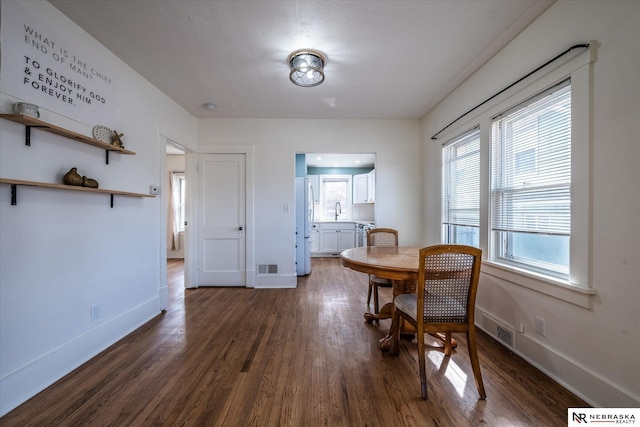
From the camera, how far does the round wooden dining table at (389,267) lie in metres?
1.90

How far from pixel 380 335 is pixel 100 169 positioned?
9.09 ft

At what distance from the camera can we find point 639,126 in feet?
4.71

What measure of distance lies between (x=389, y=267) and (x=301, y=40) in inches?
75.0

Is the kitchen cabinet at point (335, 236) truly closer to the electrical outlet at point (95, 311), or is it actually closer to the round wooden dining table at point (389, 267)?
the round wooden dining table at point (389, 267)

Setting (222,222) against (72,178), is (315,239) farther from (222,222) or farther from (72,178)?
(72,178)

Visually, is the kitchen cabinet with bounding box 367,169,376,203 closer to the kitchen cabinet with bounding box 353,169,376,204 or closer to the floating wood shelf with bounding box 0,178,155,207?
the kitchen cabinet with bounding box 353,169,376,204

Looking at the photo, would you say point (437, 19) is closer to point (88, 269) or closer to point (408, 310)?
point (408, 310)

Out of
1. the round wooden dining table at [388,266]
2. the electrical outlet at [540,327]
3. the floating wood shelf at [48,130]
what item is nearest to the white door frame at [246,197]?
the floating wood shelf at [48,130]

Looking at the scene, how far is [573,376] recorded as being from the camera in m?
1.71

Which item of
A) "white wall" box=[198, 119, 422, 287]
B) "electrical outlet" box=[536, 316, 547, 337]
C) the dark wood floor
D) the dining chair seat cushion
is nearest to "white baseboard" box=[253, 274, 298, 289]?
"white wall" box=[198, 119, 422, 287]

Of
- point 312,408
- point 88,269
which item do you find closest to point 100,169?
point 88,269

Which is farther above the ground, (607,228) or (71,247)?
(607,228)

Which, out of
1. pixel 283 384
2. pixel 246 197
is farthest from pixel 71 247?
pixel 246 197

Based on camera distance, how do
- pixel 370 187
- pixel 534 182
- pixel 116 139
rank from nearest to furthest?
pixel 534 182 < pixel 116 139 < pixel 370 187
